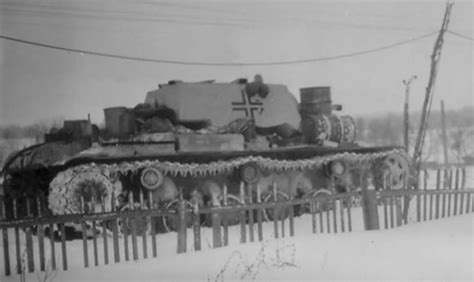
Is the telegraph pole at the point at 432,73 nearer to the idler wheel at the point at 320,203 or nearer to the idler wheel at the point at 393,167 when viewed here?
the idler wheel at the point at 320,203

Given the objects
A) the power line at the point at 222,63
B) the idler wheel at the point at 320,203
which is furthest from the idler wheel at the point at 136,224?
the idler wheel at the point at 320,203

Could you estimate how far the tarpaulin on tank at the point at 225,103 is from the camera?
795 centimetres

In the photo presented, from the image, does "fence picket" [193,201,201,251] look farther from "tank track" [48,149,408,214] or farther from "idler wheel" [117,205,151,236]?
→ "tank track" [48,149,408,214]

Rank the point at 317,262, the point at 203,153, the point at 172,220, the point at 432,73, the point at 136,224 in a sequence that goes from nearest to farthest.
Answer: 1. the point at 317,262
2. the point at 136,224
3. the point at 432,73
4. the point at 172,220
5. the point at 203,153

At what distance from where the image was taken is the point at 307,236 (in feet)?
19.7

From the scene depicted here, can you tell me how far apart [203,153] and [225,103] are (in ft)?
2.86

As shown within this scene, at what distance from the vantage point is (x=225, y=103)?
8.36m

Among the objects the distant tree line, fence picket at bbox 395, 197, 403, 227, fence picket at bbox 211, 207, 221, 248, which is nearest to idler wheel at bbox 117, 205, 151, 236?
fence picket at bbox 211, 207, 221, 248

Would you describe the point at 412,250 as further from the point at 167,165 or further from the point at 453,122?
the point at 167,165

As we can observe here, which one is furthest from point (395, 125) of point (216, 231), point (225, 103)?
point (216, 231)

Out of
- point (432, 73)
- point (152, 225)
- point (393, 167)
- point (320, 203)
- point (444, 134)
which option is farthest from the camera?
point (393, 167)

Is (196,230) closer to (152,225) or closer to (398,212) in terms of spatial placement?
(152,225)

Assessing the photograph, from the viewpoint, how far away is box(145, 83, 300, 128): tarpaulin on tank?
795 cm

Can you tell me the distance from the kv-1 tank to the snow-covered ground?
4.52 ft
